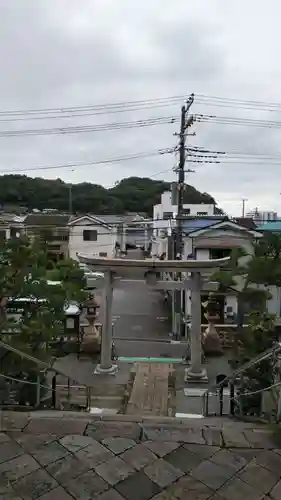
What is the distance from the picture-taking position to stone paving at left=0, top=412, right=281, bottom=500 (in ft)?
7.49

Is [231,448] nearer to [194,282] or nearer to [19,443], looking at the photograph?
[19,443]

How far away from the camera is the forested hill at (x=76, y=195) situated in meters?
17.4

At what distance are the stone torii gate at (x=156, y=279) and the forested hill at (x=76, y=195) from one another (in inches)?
309

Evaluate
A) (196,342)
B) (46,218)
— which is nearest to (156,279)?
(196,342)

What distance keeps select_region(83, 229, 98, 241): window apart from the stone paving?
23.4m

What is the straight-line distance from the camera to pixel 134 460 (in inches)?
102

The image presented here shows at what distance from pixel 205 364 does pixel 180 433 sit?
780cm

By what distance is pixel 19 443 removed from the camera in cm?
279

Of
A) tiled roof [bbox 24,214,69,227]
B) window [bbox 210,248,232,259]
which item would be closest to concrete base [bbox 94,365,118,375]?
window [bbox 210,248,232,259]

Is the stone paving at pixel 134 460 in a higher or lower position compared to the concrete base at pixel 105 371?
higher

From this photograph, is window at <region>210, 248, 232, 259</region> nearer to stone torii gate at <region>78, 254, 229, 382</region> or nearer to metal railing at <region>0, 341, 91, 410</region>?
stone torii gate at <region>78, 254, 229, 382</region>

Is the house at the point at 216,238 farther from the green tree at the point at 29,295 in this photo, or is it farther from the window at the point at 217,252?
the green tree at the point at 29,295

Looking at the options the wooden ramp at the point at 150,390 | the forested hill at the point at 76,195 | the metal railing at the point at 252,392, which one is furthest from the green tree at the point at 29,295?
the forested hill at the point at 76,195

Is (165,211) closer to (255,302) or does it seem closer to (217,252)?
(217,252)
